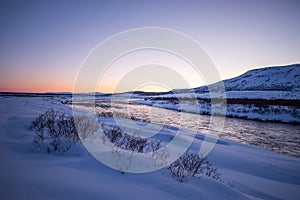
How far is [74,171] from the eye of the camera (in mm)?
2945

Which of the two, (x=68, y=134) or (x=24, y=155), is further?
(x=68, y=134)

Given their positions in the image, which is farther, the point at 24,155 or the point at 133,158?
the point at 133,158

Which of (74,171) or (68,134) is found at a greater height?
(68,134)

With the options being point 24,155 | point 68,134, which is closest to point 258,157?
point 68,134

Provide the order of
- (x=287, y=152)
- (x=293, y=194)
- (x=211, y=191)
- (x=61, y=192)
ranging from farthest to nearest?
1. (x=287, y=152)
2. (x=293, y=194)
3. (x=211, y=191)
4. (x=61, y=192)

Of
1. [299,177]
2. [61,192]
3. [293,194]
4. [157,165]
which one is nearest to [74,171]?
[61,192]

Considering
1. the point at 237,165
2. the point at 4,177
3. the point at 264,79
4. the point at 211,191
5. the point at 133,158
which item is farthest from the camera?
the point at 264,79

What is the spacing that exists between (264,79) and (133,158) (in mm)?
122010

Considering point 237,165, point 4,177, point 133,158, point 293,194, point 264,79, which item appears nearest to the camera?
point 4,177

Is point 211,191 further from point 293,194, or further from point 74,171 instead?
point 293,194

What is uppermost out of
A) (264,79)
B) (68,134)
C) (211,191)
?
(264,79)

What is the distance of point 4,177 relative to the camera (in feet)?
7.96

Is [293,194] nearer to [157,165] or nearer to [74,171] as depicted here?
[157,165]

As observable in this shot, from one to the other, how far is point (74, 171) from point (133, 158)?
1245 mm
